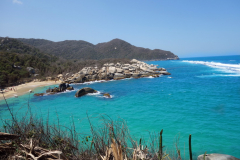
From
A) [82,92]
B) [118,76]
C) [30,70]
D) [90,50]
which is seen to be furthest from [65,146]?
[90,50]

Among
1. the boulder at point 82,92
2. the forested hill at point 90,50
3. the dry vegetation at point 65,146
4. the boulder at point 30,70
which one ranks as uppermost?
the forested hill at point 90,50

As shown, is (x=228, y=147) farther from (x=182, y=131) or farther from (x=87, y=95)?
(x=87, y=95)

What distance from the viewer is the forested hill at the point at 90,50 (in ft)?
319

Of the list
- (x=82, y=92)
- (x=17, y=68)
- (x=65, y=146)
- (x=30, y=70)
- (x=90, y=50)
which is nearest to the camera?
(x=65, y=146)

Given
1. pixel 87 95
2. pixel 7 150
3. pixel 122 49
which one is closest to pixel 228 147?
pixel 7 150

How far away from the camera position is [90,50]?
107 m

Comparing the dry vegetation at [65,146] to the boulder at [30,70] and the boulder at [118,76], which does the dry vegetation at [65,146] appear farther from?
the boulder at [30,70]

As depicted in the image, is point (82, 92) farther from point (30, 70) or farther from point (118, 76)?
point (30, 70)

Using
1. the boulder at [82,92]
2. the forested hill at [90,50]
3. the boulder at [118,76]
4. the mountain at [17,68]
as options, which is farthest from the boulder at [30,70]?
the forested hill at [90,50]

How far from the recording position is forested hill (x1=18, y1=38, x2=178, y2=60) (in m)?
97.2

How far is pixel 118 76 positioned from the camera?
3738 cm

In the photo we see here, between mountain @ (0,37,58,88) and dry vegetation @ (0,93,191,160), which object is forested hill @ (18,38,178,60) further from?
dry vegetation @ (0,93,191,160)

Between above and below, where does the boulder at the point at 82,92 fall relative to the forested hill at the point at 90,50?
below

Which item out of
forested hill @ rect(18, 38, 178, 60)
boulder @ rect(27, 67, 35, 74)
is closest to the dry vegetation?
boulder @ rect(27, 67, 35, 74)
